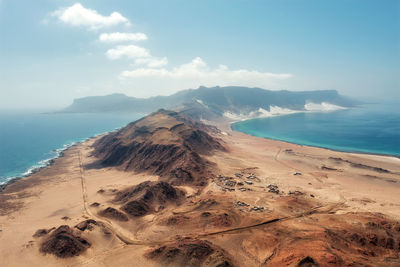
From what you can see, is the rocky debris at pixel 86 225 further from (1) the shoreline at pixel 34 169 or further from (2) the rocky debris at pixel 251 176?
(2) the rocky debris at pixel 251 176

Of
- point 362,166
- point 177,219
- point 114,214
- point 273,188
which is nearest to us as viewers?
point 177,219

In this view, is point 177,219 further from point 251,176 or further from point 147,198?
point 251,176

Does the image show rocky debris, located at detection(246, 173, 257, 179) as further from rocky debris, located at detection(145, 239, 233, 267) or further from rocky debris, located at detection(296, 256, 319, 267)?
rocky debris, located at detection(296, 256, 319, 267)

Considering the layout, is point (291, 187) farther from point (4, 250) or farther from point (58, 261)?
point (4, 250)

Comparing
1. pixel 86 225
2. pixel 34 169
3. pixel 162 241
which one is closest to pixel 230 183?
pixel 162 241

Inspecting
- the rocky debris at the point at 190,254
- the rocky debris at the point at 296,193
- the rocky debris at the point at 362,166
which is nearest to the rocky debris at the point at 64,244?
the rocky debris at the point at 190,254

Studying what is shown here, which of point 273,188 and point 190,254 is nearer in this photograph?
point 190,254
